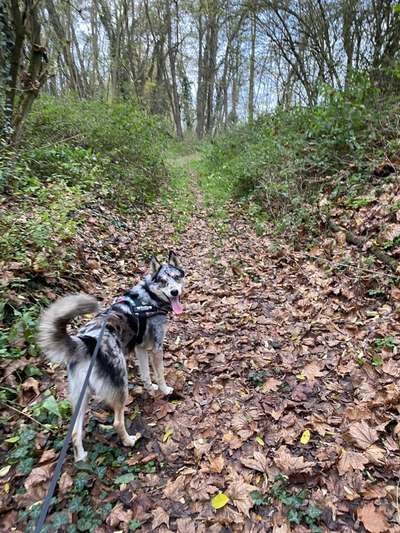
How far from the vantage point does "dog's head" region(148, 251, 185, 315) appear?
3838 millimetres

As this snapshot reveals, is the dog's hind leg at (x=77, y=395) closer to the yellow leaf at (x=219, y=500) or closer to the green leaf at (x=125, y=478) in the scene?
the green leaf at (x=125, y=478)

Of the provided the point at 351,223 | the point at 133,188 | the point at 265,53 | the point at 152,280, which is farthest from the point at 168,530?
the point at 265,53

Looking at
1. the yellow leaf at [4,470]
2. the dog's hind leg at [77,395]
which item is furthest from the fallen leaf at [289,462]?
the yellow leaf at [4,470]

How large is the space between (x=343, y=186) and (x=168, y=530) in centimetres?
691

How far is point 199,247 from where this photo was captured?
27.0ft

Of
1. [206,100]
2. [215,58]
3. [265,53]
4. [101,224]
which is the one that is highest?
[215,58]

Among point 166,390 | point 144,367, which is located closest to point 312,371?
point 166,390

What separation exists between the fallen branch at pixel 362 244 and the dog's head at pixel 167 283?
3.16 meters

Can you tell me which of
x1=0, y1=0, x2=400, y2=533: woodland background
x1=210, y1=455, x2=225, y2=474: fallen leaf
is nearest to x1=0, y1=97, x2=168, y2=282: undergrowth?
x1=0, y1=0, x2=400, y2=533: woodland background

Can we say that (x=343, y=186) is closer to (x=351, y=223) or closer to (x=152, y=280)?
(x=351, y=223)

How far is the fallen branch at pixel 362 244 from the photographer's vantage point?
4944 millimetres

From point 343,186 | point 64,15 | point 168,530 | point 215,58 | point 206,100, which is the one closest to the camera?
point 168,530

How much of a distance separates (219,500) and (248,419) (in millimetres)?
874

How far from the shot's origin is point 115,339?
10.2 feet
